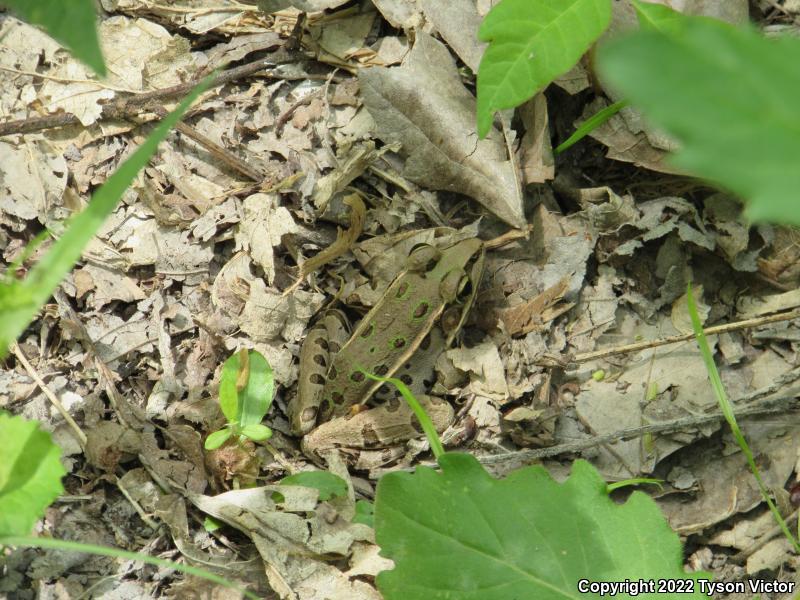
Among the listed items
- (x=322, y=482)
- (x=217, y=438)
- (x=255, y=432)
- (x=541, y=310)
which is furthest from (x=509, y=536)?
(x=541, y=310)

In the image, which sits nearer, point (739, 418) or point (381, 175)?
point (739, 418)

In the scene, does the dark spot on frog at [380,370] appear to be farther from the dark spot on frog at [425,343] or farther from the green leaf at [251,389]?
the green leaf at [251,389]

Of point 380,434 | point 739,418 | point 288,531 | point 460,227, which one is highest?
point 460,227

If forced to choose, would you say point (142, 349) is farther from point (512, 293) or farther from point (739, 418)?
point (739, 418)

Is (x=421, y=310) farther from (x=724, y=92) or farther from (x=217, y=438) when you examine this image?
(x=724, y=92)

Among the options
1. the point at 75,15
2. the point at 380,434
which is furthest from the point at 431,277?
the point at 75,15

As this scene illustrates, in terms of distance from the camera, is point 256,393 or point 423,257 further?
point 423,257

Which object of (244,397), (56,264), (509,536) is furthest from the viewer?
(244,397)
